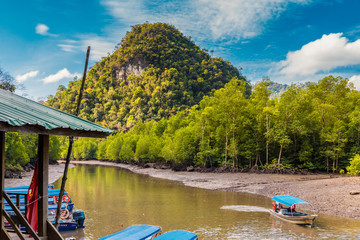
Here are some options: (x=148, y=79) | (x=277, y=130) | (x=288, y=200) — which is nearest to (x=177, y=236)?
(x=288, y=200)

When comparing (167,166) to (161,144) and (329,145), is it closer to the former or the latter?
(161,144)

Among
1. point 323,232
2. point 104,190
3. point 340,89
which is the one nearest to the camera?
point 323,232

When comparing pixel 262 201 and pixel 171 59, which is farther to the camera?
pixel 171 59

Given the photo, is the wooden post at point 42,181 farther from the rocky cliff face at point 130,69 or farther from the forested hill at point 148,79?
the rocky cliff face at point 130,69

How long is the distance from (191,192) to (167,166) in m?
31.2

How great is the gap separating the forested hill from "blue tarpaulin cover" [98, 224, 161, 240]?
10461 centimetres

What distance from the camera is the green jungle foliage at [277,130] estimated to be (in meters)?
49.8

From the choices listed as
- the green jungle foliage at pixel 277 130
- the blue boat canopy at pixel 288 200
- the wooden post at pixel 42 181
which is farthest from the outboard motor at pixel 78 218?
the green jungle foliage at pixel 277 130

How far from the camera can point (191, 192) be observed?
35375 mm

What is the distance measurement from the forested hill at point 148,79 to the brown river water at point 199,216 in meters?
87.8

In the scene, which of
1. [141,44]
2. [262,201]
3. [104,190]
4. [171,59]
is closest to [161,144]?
[104,190]

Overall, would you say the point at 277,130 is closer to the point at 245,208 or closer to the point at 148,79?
the point at 245,208

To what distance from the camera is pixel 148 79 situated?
140875 millimetres

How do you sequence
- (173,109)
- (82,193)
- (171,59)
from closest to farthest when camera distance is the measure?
(82,193) < (173,109) < (171,59)
